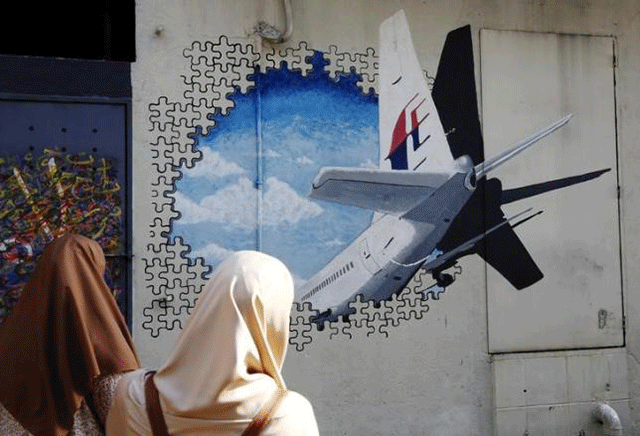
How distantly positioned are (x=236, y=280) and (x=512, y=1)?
17.6ft

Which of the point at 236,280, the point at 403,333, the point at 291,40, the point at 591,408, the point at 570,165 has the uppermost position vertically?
the point at 291,40

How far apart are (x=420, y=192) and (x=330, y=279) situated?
3.05 ft

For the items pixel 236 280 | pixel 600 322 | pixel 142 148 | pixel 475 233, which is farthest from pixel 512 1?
pixel 236 280

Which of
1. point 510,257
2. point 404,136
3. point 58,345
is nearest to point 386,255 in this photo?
point 404,136

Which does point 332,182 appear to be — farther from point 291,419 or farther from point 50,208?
point 291,419

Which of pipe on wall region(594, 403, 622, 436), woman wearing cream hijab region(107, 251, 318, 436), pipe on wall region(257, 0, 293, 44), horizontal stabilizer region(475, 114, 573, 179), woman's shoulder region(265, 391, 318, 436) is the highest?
pipe on wall region(257, 0, 293, 44)

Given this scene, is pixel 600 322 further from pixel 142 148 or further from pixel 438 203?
pixel 142 148

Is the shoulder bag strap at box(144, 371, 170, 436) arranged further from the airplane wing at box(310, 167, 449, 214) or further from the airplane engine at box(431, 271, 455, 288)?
the airplane engine at box(431, 271, 455, 288)

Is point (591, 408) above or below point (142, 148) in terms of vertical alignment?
below

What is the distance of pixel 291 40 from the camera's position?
6.46 metres

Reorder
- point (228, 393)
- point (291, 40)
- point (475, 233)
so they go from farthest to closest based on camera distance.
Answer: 1. point (475, 233)
2. point (291, 40)
3. point (228, 393)

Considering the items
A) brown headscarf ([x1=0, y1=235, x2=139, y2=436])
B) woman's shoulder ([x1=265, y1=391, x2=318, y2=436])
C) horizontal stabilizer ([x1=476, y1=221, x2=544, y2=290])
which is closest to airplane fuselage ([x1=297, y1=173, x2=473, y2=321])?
horizontal stabilizer ([x1=476, y1=221, x2=544, y2=290])

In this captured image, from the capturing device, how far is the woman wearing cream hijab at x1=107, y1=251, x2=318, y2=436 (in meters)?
2.18

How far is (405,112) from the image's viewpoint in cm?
A: 673
